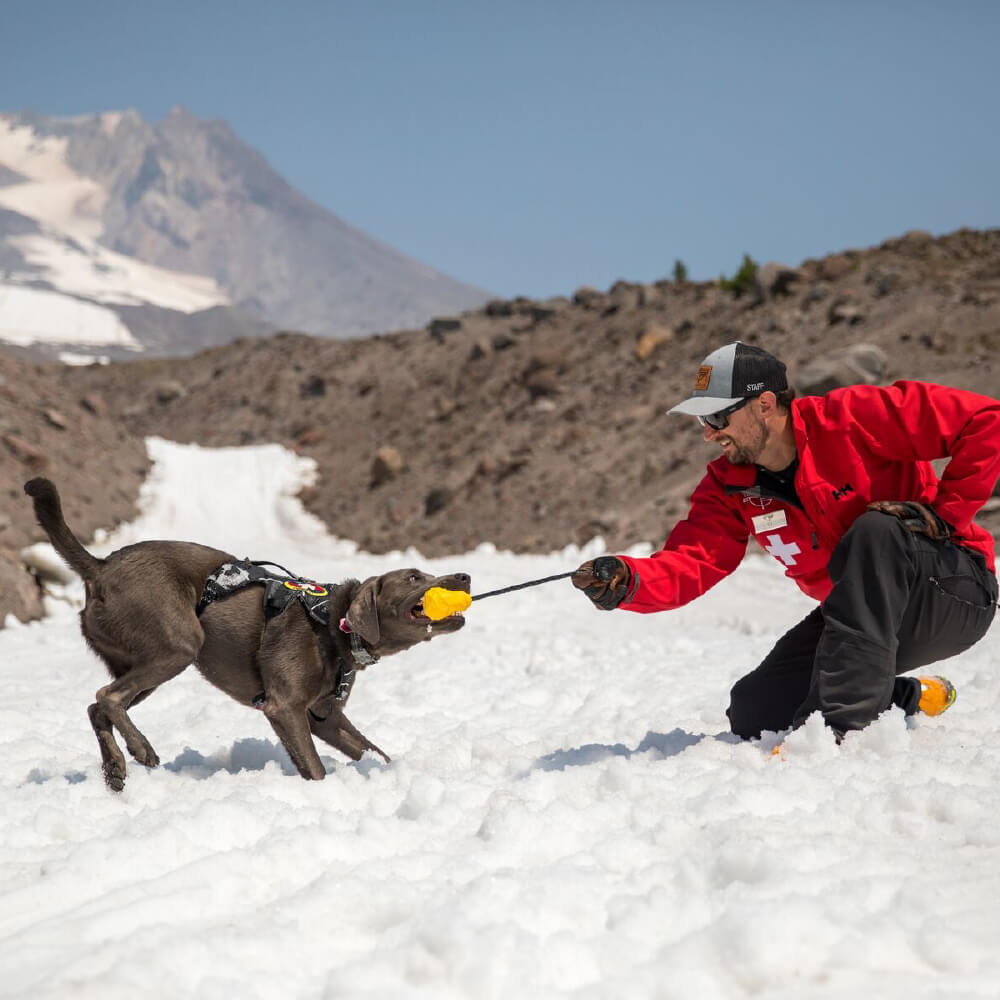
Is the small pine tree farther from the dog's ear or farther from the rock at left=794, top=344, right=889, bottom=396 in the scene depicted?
the dog's ear

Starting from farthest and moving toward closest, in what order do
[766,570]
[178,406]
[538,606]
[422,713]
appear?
[178,406]
[766,570]
[538,606]
[422,713]

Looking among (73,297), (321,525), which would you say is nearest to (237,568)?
(321,525)

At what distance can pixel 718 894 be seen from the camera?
244cm

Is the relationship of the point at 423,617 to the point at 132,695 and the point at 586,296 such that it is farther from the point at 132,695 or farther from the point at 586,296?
the point at 586,296

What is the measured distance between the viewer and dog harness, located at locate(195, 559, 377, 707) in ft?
14.7

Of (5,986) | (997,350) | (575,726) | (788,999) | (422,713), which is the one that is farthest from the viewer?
(997,350)

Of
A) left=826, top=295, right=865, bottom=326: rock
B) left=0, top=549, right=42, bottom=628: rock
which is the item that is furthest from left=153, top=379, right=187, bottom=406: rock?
left=0, top=549, right=42, bottom=628: rock

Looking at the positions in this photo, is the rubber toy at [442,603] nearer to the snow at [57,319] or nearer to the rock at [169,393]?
the rock at [169,393]

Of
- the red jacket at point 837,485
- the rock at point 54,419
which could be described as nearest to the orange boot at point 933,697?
the red jacket at point 837,485

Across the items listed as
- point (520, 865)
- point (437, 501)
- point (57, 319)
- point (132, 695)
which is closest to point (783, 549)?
point (520, 865)

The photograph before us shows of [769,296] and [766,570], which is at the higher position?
[769,296]

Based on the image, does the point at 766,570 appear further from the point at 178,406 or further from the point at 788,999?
the point at 178,406

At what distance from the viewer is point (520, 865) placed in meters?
2.83

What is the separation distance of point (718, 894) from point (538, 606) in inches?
312
